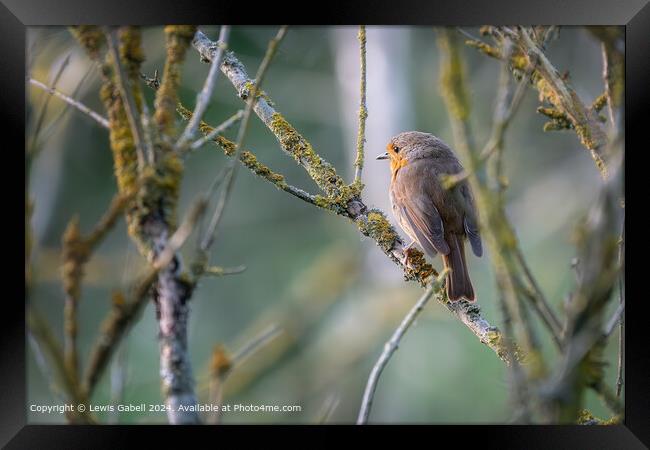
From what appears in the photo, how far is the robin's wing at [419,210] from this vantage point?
325cm

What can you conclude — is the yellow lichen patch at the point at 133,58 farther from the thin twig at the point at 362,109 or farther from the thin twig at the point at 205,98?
the thin twig at the point at 362,109

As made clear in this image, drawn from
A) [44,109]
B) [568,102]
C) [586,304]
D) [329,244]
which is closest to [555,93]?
[568,102]

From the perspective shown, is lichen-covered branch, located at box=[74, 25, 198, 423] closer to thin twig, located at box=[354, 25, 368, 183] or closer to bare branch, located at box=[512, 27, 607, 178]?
thin twig, located at box=[354, 25, 368, 183]

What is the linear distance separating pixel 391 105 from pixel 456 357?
2978 mm

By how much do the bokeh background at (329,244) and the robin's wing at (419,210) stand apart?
4.82 feet

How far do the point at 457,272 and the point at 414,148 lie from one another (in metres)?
0.97

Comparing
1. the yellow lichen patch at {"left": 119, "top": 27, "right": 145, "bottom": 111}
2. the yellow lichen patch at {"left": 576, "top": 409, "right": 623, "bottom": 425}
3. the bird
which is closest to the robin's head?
the bird

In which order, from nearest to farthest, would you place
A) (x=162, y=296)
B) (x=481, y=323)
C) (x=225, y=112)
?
(x=162, y=296)
(x=481, y=323)
(x=225, y=112)

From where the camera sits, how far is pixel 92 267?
5.66 metres

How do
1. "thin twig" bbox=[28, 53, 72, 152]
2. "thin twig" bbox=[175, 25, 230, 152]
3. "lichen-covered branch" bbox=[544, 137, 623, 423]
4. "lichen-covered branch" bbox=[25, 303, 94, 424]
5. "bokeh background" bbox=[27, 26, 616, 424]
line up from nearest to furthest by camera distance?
"lichen-covered branch" bbox=[544, 137, 623, 423]
"lichen-covered branch" bbox=[25, 303, 94, 424]
"thin twig" bbox=[175, 25, 230, 152]
"thin twig" bbox=[28, 53, 72, 152]
"bokeh background" bbox=[27, 26, 616, 424]

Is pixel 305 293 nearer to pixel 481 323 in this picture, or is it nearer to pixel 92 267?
pixel 92 267

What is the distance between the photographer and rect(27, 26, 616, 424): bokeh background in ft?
18.3

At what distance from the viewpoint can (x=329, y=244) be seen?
8.50m
